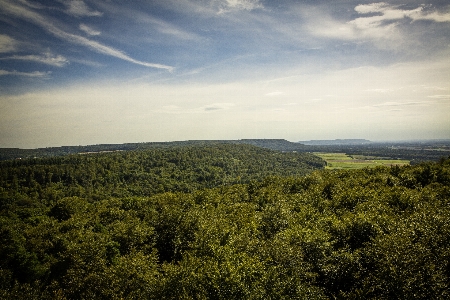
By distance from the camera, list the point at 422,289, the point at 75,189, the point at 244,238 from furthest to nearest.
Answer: the point at 75,189 → the point at 244,238 → the point at 422,289

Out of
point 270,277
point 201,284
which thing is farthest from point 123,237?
point 270,277

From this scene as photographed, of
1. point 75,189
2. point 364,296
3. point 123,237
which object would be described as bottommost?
point 75,189

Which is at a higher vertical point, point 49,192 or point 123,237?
point 123,237

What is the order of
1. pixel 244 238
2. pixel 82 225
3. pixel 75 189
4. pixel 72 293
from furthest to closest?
pixel 75 189, pixel 82 225, pixel 244 238, pixel 72 293

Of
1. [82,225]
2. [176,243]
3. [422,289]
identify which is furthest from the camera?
[82,225]

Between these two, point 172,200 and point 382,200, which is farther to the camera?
point 172,200

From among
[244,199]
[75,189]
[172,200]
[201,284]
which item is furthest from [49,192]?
[201,284]

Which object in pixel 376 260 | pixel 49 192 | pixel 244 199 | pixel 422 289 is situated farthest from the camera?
pixel 49 192

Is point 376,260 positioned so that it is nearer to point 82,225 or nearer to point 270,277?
point 270,277

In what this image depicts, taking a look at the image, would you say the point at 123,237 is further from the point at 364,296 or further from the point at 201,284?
the point at 364,296
